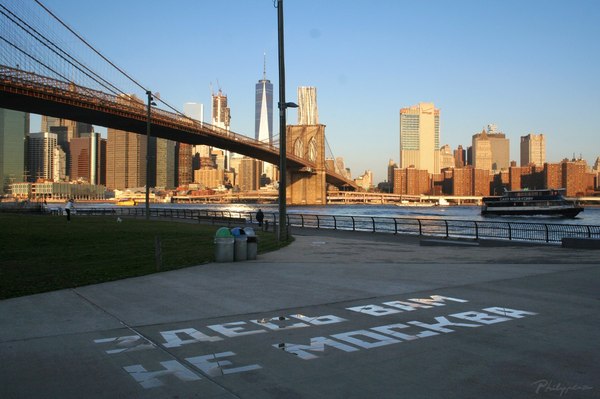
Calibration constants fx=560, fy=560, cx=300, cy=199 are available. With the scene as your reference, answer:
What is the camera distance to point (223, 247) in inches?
546

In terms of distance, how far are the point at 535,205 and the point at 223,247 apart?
288ft

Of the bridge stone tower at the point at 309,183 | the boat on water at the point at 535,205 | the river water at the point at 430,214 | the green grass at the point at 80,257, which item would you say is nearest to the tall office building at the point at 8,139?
the river water at the point at 430,214

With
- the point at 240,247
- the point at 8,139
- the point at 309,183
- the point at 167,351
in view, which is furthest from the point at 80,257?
the point at 8,139

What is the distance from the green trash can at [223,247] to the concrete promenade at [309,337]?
7.83ft

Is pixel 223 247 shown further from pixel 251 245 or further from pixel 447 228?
pixel 447 228

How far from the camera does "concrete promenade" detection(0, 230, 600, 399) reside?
478cm

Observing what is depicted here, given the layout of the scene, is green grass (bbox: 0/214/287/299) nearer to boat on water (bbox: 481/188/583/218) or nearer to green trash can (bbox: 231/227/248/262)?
green trash can (bbox: 231/227/248/262)

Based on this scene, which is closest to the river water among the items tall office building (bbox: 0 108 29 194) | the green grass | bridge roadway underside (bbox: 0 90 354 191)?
bridge roadway underside (bbox: 0 90 354 191)

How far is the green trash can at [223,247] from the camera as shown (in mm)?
13836

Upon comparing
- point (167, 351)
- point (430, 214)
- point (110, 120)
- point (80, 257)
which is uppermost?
point (110, 120)

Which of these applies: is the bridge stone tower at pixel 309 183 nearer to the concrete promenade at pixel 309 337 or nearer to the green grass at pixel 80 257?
the green grass at pixel 80 257

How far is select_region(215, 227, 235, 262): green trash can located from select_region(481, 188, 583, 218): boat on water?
85.8 m

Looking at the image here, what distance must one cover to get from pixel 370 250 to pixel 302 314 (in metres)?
10.7

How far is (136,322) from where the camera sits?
720cm
